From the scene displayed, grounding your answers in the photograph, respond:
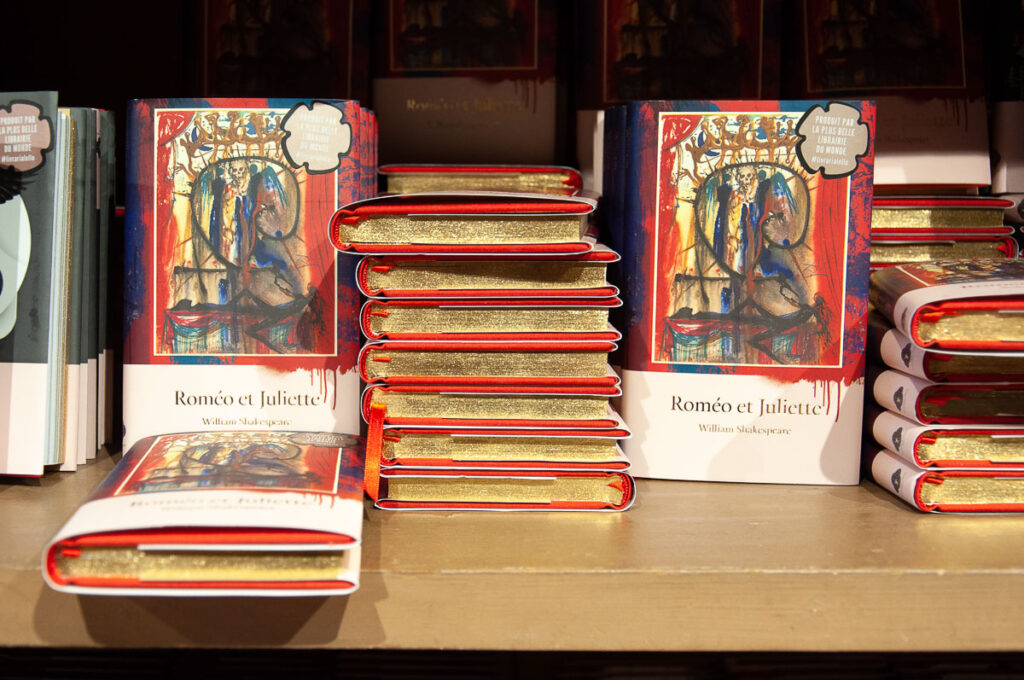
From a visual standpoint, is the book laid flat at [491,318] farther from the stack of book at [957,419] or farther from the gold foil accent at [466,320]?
the stack of book at [957,419]

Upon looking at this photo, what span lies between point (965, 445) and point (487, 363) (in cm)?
39

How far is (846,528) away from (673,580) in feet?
0.55

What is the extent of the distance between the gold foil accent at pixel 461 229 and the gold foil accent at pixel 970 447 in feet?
1.09

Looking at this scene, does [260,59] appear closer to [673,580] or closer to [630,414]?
[630,414]

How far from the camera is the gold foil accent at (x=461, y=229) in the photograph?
694mm

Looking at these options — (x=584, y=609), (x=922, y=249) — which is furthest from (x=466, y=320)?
(x=922, y=249)

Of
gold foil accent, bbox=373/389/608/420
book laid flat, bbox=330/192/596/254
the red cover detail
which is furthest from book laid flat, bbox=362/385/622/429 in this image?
the red cover detail

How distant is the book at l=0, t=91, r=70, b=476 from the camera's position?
2.40 feet

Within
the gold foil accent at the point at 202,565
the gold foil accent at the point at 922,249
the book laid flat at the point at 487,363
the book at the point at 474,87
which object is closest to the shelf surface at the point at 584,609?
the gold foil accent at the point at 202,565

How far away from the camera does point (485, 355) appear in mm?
708

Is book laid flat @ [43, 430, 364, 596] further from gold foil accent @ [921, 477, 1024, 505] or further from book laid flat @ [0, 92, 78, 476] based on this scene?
gold foil accent @ [921, 477, 1024, 505]

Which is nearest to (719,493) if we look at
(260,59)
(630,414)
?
(630,414)

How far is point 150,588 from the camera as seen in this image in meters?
0.54

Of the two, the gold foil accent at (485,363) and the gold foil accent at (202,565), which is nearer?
the gold foil accent at (202,565)
